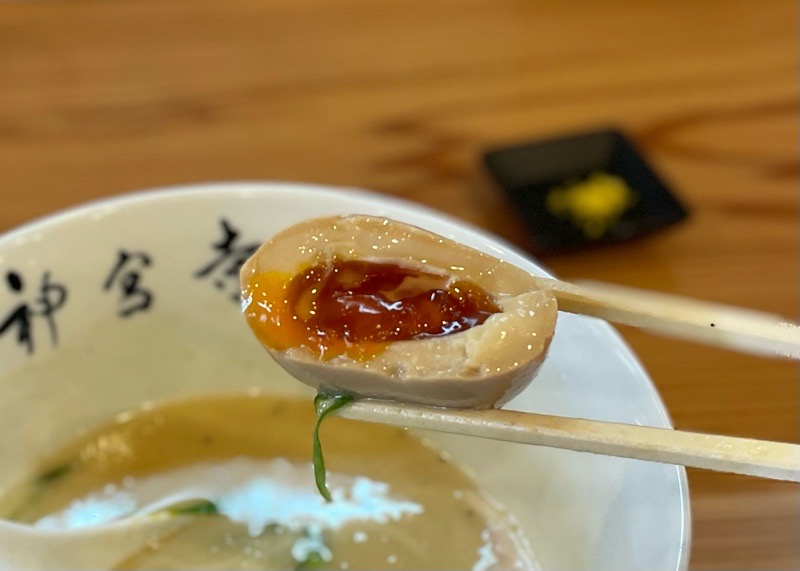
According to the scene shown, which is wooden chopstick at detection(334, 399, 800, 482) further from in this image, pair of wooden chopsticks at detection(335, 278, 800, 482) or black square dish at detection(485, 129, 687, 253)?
black square dish at detection(485, 129, 687, 253)

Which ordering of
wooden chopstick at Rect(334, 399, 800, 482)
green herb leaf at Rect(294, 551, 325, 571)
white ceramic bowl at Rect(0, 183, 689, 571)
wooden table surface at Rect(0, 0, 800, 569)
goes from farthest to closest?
wooden table surface at Rect(0, 0, 800, 569), green herb leaf at Rect(294, 551, 325, 571), white ceramic bowl at Rect(0, 183, 689, 571), wooden chopstick at Rect(334, 399, 800, 482)

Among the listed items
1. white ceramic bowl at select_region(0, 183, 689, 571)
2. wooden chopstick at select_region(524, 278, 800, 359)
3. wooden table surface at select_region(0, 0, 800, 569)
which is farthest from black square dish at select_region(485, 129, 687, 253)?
wooden chopstick at select_region(524, 278, 800, 359)

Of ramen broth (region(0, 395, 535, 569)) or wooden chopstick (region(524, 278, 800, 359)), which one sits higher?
wooden chopstick (region(524, 278, 800, 359))

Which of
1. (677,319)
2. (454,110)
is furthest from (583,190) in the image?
(677,319)

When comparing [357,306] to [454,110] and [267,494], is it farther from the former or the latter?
[454,110]

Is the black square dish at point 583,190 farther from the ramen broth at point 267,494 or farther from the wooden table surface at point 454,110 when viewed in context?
the ramen broth at point 267,494
